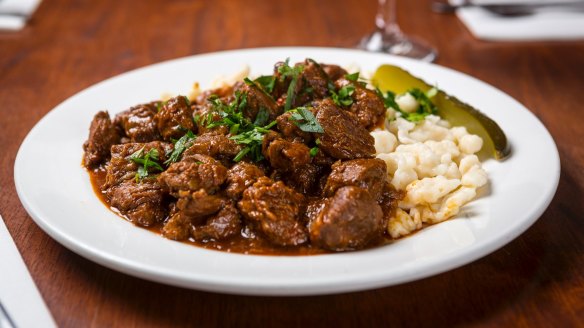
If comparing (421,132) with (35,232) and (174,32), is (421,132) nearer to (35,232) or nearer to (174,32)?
(35,232)

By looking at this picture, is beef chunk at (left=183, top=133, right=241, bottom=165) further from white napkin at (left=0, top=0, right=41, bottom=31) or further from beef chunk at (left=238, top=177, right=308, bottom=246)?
white napkin at (left=0, top=0, right=41, bottom=31)

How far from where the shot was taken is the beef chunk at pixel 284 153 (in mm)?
3904

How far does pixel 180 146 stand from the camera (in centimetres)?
411

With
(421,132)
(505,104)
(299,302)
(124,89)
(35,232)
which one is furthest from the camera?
(124,89)

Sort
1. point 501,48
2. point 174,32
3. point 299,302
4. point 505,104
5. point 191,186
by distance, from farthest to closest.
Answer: point 174,32
point 501,48
point 505,104
point 191,186
point 299,302

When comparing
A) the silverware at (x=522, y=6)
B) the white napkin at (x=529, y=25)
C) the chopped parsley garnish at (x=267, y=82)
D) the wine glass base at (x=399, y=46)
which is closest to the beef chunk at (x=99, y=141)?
the chopped parsley garnish at (x=267, y=82)

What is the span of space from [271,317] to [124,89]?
2961 millimetres

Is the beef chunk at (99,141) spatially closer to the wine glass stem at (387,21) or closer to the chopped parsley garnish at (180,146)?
the chopped parsley garnish at (180,146)

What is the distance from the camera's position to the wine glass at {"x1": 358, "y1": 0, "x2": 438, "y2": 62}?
7.10m

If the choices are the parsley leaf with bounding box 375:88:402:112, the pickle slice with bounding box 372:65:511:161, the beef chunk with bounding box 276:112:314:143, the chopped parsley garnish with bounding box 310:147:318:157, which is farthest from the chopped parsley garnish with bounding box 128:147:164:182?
the pickle slice with bounding box 372:65:511:161

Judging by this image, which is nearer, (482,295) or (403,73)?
(482,295)

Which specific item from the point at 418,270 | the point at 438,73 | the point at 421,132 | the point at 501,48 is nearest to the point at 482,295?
the point at 418,270

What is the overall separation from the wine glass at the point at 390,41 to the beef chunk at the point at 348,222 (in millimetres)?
3807

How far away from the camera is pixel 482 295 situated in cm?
339
